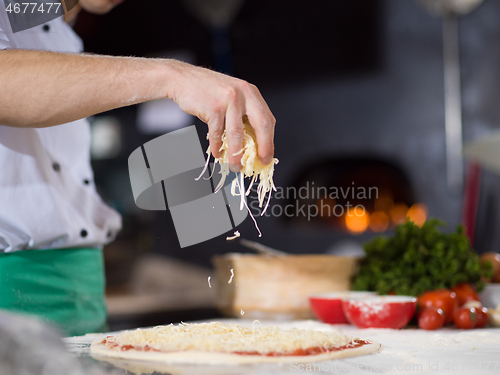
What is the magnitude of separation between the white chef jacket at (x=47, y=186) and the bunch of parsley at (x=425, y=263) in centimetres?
72

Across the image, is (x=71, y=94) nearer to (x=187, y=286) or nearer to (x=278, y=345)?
(x=278, y=345)

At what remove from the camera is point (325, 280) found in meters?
1.33

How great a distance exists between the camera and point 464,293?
49.0 inches

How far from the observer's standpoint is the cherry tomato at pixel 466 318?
1122 millimetres

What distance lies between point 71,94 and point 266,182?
39 centimetres

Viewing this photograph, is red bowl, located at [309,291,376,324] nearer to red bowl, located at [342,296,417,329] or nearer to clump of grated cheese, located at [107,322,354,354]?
red bowl, located at [342,296,417,329]

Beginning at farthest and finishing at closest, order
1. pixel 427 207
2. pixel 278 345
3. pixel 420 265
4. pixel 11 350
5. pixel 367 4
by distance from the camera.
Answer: pixel 367 4
pixel 427 207
pixel 420 265
pixel 278 345
pixel 11 350

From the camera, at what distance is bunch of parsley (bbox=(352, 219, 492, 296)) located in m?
1.23

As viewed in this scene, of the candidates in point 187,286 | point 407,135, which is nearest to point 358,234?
point 407,135

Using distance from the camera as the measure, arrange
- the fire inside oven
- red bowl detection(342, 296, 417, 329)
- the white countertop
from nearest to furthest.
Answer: the white countertop < red bowl detection(342, 296, 417, 329) < the fire inside oven

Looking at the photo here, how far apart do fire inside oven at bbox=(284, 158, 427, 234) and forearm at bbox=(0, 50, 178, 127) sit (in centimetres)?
274

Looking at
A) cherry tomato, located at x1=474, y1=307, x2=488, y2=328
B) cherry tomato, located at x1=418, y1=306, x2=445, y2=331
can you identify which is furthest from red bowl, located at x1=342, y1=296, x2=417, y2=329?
cherry tomato, located at x1=474, y1=307, x2=488, y2=328

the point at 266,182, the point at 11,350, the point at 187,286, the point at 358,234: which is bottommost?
the point at 187,286

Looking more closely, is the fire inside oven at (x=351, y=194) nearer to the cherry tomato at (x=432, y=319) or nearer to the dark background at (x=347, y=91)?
the dark background at (x=347, y=91)
